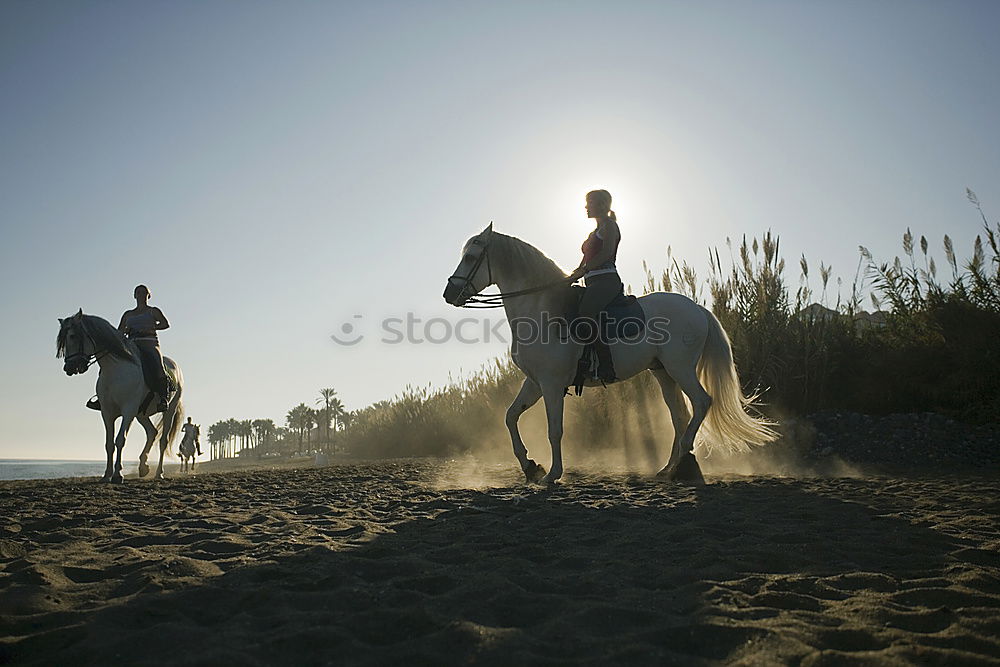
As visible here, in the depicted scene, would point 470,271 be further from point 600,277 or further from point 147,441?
point 147,441

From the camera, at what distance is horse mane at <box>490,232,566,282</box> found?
671 cm

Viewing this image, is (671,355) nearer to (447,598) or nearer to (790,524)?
(790,524)

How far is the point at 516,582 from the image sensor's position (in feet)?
8.86

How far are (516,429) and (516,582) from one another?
3.91m

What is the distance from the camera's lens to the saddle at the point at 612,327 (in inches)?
256

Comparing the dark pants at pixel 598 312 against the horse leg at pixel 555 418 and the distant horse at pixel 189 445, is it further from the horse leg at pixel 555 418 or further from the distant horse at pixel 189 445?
the distant horse at pixel 189 445

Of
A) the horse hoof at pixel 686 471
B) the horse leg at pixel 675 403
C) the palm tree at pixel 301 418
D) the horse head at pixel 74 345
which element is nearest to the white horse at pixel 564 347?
the horse hoof at pixel 686 471

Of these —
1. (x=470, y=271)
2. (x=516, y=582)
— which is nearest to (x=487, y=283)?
(x=470, y=271)

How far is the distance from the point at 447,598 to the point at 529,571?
0.48 m

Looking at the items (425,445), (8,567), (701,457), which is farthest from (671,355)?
(425,445)

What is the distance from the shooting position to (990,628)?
2133 millimetres

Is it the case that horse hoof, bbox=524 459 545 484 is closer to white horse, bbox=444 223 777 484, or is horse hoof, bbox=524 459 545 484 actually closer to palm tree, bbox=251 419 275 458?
white horse, bbox=444 223 777 484

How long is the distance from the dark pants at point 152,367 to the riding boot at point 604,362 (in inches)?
245

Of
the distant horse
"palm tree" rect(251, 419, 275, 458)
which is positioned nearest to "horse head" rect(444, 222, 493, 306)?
the distant horse
